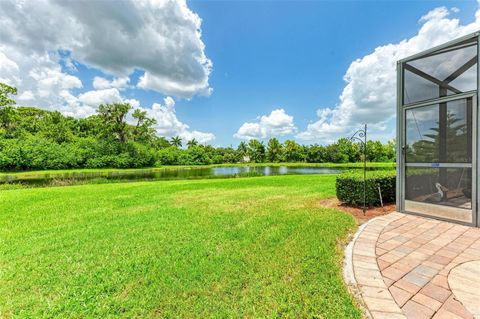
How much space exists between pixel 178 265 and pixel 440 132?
17.4 ft

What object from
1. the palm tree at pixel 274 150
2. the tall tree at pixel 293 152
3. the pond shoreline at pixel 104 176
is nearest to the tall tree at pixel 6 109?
the pond shoreline at pixel 104 176

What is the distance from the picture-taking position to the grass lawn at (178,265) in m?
1.81

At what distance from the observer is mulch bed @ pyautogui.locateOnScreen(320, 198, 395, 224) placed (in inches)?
166

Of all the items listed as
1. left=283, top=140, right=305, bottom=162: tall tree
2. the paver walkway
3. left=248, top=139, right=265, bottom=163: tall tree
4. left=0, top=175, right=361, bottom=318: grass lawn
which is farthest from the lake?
left=248, top=139, right=265, bottom=163: tall tree

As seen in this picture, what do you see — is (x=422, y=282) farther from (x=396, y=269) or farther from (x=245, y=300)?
(x=245, y=300)

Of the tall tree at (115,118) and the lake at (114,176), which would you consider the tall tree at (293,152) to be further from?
the tall tree at (115,118)

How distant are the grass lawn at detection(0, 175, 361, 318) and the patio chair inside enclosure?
173 centimetres

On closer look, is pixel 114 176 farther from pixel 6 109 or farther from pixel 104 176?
pixel 6 109

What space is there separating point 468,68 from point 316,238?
13.5ft

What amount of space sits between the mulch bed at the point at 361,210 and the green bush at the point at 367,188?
19cm

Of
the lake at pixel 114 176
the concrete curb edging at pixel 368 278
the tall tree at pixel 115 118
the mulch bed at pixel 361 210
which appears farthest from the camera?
the tall tree at pixel 115 118

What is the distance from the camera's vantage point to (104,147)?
33781mm

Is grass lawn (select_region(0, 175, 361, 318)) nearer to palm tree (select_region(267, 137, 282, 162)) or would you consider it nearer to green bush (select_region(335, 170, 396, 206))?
green bush (select_region(335, 170, 396, 206))

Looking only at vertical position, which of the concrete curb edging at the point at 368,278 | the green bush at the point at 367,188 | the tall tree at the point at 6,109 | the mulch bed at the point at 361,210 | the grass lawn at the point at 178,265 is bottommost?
the grass lawn at the point at 178,265
